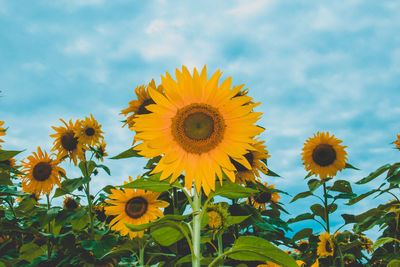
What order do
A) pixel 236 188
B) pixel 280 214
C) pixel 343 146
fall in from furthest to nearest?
pixel 343 146, pixel 280 214, pixel 236 188

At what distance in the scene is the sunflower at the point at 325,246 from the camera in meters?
4.16

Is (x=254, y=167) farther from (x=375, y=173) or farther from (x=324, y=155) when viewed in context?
(x=324, y=155)

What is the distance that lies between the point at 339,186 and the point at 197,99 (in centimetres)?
362

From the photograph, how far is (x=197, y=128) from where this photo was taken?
1.86m

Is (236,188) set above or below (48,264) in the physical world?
above

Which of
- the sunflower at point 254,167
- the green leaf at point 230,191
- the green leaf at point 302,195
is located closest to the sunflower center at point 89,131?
the sunflower at point 254,167

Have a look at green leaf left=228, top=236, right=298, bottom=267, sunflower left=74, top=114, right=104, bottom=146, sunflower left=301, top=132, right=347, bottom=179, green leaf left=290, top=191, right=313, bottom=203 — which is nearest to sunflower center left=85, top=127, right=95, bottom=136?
sunflower left=74, top=114, right=104, bottom=146

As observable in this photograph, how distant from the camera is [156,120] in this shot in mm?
1833

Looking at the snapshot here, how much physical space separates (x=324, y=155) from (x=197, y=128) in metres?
3.98

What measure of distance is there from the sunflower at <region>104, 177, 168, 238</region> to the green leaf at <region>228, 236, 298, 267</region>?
189cm

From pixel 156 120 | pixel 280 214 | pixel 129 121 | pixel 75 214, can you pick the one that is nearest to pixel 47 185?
pixel 75 214

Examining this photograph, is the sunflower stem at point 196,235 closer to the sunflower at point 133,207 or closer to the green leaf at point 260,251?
the green leaf at point 260,251

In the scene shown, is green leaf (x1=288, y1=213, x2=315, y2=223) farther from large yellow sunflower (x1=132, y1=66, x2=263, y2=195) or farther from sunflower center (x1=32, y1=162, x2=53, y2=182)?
sunflower center (x1=32, y1=162, x2=53, y2=182)

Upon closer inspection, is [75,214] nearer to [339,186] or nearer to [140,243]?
[140,243]
